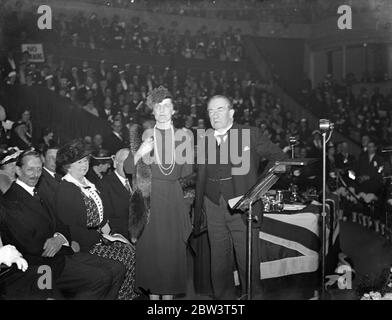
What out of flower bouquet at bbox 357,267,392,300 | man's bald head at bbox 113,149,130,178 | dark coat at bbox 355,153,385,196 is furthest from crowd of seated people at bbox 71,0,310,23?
flower bouquet at bbox 357,267,392,300

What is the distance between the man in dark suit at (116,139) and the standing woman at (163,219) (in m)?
3.22

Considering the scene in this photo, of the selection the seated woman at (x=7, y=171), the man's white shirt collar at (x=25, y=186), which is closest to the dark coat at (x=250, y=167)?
the man's white shirt collar at (x=25, y=186)

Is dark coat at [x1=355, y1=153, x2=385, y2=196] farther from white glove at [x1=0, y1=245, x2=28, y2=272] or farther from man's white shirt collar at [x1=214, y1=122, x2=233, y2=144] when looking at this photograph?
white glove at [x1=0, y1=245, x2=28, y2=272]

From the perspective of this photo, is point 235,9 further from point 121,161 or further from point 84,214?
point 84,214

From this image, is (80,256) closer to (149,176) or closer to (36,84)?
(149,176)

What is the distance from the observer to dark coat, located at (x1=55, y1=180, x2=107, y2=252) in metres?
3.68

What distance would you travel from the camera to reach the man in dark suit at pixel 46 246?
346 cm

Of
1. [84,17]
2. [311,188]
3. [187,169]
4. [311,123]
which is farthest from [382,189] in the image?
[84,17]

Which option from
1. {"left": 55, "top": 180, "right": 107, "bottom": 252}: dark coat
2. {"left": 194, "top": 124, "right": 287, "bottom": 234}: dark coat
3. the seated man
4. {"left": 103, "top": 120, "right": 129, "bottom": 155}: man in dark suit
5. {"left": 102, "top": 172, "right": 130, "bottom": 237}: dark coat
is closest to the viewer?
{"left": 55, "top": 180, "right": 107, "bottom": 252}: dark coat

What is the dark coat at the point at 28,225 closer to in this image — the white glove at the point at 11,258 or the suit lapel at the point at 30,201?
the suit lapel at the point at 30,201

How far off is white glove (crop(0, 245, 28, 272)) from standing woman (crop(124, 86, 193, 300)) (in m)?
0.87

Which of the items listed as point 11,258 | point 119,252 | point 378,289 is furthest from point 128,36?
point 11,258
